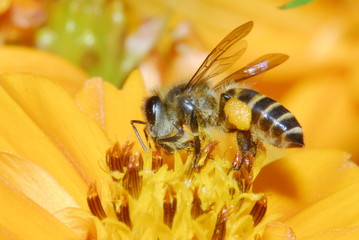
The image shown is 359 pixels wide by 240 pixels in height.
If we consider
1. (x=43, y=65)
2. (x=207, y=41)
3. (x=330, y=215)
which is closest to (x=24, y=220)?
(x=330, y=215)

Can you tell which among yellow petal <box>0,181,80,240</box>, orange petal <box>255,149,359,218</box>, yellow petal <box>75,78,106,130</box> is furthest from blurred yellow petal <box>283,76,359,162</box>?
yellow petal <box>0,181,80,240</box>

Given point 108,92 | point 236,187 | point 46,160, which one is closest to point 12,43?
point 108,92

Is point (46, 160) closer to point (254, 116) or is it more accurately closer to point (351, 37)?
point (254, 116)

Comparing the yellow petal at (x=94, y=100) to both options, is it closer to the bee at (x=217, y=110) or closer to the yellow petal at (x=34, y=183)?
the bee at (x=217, y=110)

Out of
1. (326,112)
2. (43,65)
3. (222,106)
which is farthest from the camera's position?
(326,112)

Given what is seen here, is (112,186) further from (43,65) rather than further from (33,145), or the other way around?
(43,65)

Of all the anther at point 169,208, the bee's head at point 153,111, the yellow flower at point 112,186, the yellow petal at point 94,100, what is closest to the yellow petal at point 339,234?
the yellow flower at point 112,186
